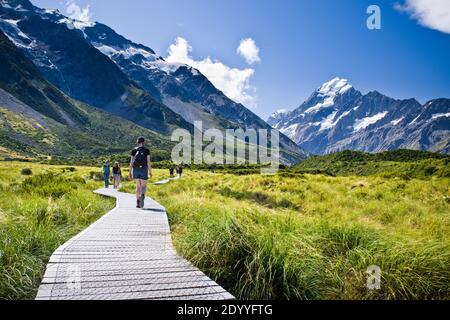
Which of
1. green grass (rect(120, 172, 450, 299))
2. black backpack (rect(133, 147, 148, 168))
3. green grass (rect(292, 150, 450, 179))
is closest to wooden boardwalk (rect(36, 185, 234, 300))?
green grass (rect(120, 172, 450, 299))

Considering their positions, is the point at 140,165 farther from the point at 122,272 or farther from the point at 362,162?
the point at 362,162

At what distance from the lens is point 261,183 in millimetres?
27219

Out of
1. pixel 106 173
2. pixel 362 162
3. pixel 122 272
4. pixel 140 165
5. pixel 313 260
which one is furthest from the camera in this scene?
pixel 362 162

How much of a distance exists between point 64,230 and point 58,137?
205290mm

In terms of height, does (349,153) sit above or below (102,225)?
above

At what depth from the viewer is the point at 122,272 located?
198 inches

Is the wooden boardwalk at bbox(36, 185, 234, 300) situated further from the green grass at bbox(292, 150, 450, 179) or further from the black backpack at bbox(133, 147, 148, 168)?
the green grass at bbox(292, 150, 450, 179)

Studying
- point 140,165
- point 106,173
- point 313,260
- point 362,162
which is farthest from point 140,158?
point 362,162

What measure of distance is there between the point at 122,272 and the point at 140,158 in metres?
7.58

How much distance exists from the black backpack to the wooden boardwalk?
4843mm

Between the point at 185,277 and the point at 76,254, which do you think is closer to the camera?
the point at 185,277

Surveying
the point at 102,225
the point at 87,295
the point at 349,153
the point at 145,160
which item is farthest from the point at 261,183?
the point at 349,153

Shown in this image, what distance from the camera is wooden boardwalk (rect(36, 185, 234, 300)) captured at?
4281 millimetres
